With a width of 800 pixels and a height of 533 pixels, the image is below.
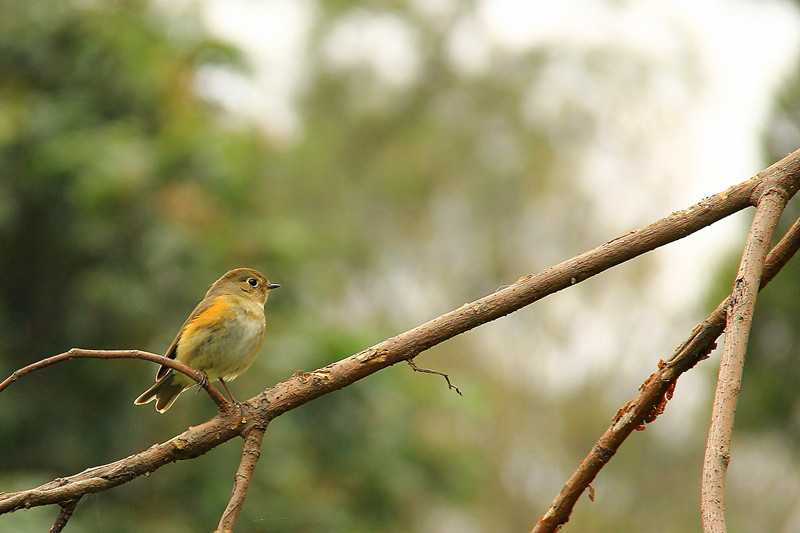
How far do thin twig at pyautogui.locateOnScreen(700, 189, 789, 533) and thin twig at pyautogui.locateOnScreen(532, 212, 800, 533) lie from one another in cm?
11

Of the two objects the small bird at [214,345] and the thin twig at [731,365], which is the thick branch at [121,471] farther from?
the small bird at [214,345]

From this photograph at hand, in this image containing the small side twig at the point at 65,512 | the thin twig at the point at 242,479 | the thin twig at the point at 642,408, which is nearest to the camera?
the thin twig at the point at 242,479

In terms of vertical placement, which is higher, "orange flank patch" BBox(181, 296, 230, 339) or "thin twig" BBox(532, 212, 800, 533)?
"orange flank patch" BBox(181, 296, 230, 339)

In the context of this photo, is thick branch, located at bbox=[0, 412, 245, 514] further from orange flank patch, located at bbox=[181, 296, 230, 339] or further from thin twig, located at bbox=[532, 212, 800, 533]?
orange flank patch, located at bbox=[181, 296, 230, 339]

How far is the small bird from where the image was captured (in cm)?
319

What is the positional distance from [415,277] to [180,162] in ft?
36.5

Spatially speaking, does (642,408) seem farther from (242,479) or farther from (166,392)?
(166,392)

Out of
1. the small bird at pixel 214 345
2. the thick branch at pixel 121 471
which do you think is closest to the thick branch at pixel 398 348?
the thick branch at pixel 121 471

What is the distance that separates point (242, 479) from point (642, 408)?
0.78 metres

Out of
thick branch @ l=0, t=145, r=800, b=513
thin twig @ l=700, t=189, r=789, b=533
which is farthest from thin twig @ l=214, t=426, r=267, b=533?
→ thin twig @ l=700, t=189, r=789, b=533

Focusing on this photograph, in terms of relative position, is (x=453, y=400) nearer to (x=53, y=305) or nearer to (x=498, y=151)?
(x=53, y=305)

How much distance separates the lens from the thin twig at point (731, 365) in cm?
124

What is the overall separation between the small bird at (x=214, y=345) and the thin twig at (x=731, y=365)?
199cm

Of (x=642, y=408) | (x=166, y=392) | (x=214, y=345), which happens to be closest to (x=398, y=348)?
(x=642, y=408)
